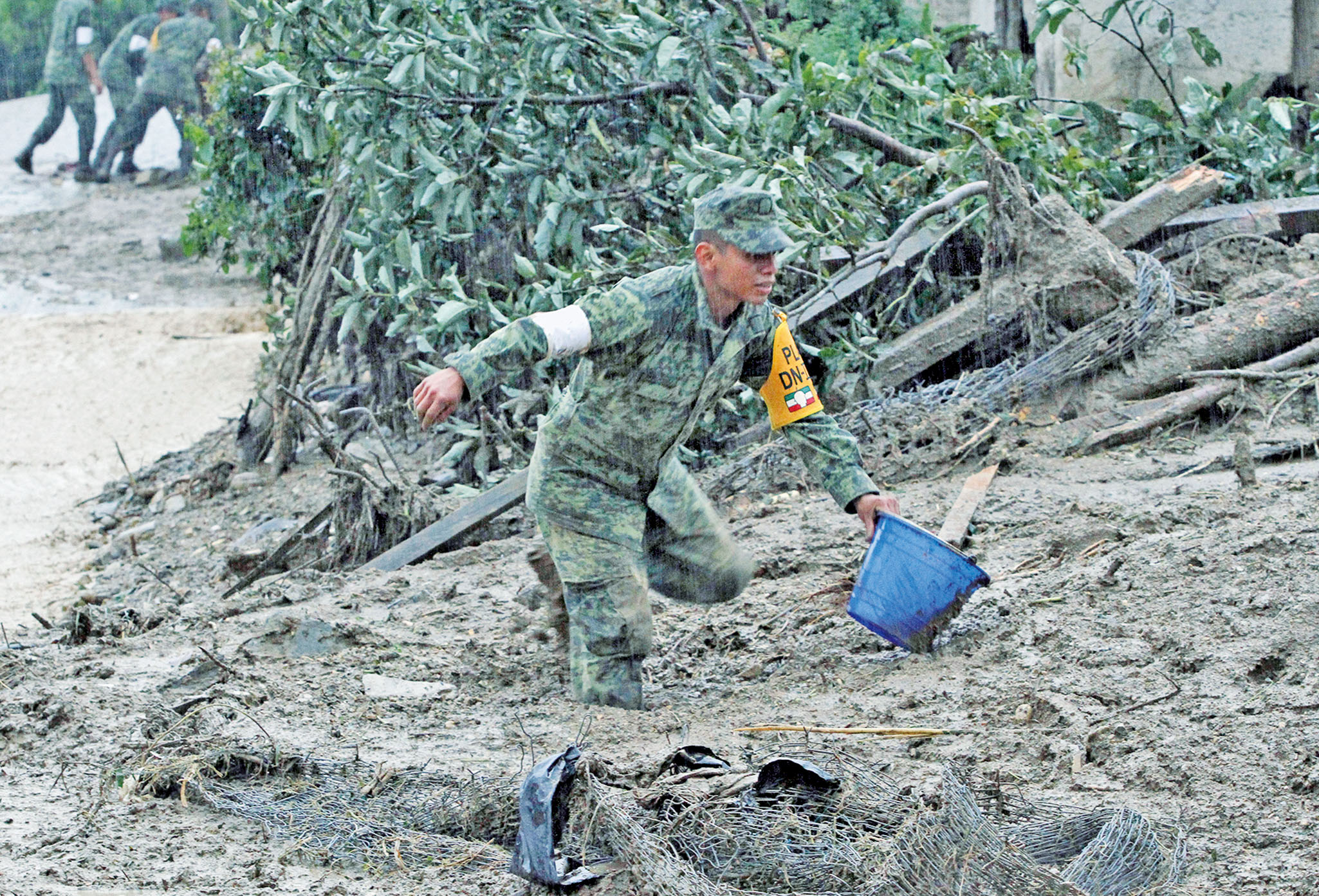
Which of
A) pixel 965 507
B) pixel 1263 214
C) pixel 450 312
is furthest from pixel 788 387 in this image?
pixel 1263 214

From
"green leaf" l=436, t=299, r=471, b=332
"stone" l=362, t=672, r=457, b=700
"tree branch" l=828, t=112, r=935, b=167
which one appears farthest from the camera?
"tree branch" l=828, t=112, r=935, b=167

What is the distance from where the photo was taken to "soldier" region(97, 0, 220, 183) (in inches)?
659

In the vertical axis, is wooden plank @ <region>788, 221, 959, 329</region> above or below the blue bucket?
above

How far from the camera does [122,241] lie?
14727 mm

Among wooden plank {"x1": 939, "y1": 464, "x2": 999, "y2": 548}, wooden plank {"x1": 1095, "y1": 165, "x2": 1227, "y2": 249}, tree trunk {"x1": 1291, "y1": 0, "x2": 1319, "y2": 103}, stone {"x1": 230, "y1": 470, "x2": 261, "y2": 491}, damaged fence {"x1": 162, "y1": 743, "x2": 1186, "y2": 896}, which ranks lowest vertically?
stone {"x1": 230, "y1": 470, "x2": 261, "y2": 491}

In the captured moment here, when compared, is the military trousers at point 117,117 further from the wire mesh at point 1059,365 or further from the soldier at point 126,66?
the wire mesh at point 1059,365

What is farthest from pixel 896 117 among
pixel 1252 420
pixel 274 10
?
pixel 274 10

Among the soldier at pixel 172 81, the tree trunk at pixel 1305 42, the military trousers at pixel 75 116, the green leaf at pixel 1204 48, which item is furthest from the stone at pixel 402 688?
the military trousers at pixel 75 116

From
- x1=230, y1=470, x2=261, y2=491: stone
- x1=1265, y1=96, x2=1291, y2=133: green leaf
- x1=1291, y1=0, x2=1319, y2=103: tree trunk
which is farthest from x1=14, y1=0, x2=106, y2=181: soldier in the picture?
x1=1265, y1=96, x2=1291, y2=133: green leaf

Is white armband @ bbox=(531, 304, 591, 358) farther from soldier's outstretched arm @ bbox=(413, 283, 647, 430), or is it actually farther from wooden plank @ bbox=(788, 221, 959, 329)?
wooden plank @ bbox=(788, 221, 959, 329)

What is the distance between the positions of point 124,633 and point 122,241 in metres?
10.6

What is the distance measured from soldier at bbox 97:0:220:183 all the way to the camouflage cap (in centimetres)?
1421

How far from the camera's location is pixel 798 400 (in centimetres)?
402

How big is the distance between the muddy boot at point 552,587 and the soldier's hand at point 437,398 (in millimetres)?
1082
